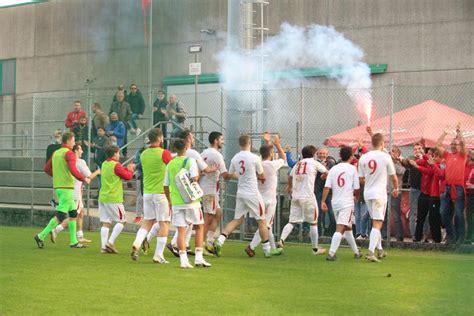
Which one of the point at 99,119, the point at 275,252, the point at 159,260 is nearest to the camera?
the point at 159,260

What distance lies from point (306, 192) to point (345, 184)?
128 centimetres

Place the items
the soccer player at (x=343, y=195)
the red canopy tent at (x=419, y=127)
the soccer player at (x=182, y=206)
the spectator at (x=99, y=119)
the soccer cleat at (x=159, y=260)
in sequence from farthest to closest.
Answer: the spectator at (x=99, y=119)
the red canopy tent at (x=419, y=127)
the soccer player at (x=343, y=195)
the soccer cleat at (x=159, y=260)
the soccer player at (x=182, y=206)

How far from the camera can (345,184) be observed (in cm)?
1694

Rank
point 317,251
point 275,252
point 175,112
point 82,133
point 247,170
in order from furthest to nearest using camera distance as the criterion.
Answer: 1. point 82,133
2. point 175,112
3. point 317,251
4. point 275,252
5. point 247,170

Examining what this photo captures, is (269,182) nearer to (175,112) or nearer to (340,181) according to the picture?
(340,181)

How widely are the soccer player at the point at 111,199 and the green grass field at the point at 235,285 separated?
0.37 metres

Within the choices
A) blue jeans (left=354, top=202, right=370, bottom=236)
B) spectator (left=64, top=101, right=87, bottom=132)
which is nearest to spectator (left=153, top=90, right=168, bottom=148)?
spectator (left=64, top=101, right=87, bottom=132)

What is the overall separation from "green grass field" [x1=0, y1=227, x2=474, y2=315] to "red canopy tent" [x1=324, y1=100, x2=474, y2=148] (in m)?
4.25

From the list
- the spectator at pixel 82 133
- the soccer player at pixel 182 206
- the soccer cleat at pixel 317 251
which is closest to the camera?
the soccer player at pixel 182 206

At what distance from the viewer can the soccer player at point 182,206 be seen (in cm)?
1510

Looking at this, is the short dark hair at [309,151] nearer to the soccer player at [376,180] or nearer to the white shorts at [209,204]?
the soccer player at [376,180]

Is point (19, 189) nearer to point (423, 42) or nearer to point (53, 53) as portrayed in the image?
point (53, 53)

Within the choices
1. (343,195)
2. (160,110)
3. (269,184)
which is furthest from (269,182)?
(160,110)

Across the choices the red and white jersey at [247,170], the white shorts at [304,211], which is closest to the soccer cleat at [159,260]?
the red and white jersey at [247,170]
